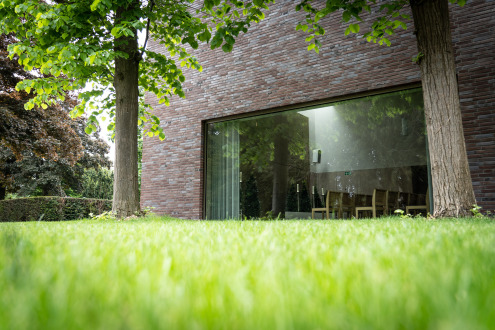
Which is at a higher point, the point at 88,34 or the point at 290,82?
the point at 88,34

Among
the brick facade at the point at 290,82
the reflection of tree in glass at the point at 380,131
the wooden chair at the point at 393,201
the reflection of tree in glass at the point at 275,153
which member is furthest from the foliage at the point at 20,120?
the wooden chair at the point at 393,201

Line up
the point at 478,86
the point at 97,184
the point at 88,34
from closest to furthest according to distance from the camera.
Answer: the point at 88,34 < the point at 478,86 < the point at 97,184

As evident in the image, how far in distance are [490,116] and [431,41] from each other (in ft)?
8.26

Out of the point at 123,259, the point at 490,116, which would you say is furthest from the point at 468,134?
the point at 123,259

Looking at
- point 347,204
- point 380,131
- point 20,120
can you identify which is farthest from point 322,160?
point 20,120

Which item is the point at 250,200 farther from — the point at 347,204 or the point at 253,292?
the point at 253,292

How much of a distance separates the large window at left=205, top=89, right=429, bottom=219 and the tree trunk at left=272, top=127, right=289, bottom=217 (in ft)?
0.09

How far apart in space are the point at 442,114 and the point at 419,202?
327 cm

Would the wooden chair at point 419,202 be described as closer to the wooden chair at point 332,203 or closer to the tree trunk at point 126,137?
the wooden chair at point 332,203

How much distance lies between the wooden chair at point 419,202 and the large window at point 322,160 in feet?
0.07

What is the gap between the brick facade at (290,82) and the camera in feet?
22.2

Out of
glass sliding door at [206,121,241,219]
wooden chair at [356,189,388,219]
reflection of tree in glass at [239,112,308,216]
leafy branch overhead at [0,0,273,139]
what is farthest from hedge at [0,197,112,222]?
wooden chair at [356,189,388,219]

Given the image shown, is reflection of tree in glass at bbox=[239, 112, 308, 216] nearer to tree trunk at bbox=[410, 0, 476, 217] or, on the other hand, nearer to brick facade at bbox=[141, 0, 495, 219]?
brick facade at bbox=[141, 0, 495, 219]

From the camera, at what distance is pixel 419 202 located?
25.5 ft
